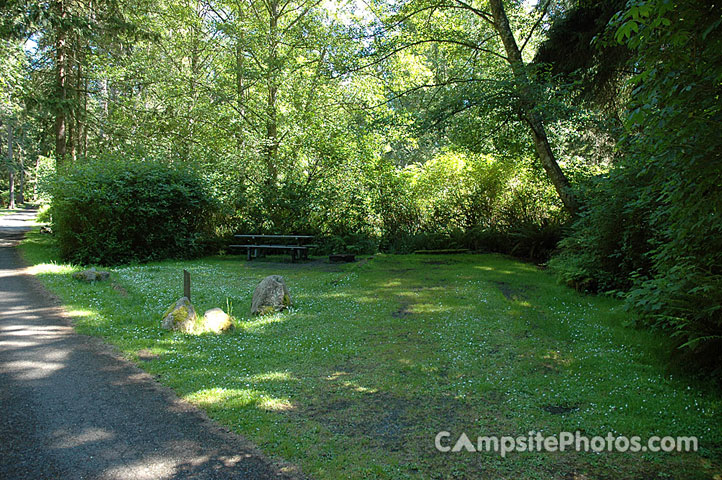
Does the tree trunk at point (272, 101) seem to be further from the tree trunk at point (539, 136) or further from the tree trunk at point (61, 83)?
the tree trunk at point (539, 136)

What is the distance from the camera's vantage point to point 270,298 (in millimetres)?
8141

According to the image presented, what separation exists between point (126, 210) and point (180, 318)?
8.57 metres

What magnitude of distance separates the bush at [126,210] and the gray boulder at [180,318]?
26.1ft

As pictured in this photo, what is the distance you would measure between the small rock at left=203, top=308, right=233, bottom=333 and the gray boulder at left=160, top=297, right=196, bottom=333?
20cm

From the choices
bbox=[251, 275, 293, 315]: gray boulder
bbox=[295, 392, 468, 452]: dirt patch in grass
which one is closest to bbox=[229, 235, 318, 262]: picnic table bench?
bbox=[251, 275, 293, 315]: gray boulder

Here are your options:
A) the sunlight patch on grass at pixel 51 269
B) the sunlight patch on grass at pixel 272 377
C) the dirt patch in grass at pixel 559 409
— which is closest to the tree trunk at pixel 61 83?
the sunlight patch on grass at pixel 51 269

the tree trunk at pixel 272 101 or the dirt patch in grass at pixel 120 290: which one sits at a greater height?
the tree trunk at pixel 272 101

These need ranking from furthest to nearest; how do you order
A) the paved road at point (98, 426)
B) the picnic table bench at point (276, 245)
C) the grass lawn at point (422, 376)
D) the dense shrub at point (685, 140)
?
the picnic table bench at point (276, 245) < the dense shrub at point (685, 140) < the grass lawn at point (422, 376) < the paved road at point (98, 426)

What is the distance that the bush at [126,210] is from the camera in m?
13.5

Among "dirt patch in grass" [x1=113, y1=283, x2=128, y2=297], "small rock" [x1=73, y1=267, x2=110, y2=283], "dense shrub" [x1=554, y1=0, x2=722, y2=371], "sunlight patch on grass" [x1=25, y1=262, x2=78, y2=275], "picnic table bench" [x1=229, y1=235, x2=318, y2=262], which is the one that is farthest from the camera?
"picnic table bench" [x1=229, y1=235, x2=318, y2=262]

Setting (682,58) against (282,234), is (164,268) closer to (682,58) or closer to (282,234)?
(282,234)

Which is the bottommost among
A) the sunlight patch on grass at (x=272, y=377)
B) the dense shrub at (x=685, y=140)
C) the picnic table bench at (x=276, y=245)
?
the sunlight patch on grass at (x=272, y=377)

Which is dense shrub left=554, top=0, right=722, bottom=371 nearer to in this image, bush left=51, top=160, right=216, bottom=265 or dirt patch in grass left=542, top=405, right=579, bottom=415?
dirt patch in grass left=542, top=405, right=579, bottom=415

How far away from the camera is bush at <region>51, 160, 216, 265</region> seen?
13.5 m
